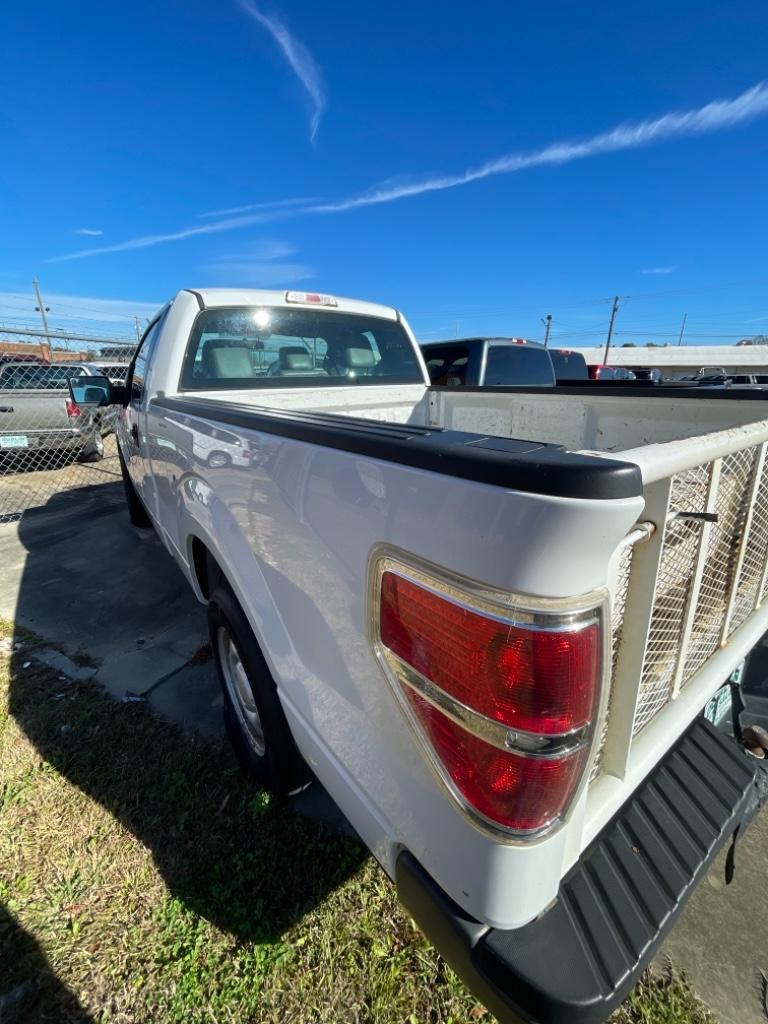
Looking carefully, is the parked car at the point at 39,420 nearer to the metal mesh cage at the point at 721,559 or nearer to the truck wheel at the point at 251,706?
the truck wheel at the point at 251,706

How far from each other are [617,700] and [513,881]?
16.9 inches

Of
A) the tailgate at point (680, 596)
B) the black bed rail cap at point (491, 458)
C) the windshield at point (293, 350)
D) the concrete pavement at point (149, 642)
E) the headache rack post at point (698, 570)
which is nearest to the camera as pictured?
the black bed rail cap at point (491, 458)

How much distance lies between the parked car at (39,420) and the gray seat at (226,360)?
5116 millimetres

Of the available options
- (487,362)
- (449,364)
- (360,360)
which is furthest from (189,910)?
(449,364)

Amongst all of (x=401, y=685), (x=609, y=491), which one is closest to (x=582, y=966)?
(x=401, y=685)

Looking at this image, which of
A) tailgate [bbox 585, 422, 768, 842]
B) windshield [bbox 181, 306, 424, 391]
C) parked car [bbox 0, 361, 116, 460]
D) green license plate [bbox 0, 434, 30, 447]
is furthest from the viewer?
parked car [bbox 0, 361, 116, 460]

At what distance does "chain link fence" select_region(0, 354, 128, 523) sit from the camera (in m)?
7.10

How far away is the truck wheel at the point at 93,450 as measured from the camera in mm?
8823

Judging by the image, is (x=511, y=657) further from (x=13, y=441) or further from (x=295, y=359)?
(x=13, y=441)

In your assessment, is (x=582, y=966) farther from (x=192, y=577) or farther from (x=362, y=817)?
(x=192, y=577)

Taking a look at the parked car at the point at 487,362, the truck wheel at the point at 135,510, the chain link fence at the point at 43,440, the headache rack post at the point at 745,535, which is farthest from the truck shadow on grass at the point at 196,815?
the parked car at the point at 487,362

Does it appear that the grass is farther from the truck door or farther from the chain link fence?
the chain link fence

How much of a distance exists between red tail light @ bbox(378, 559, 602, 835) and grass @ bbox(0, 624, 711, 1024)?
1.16m

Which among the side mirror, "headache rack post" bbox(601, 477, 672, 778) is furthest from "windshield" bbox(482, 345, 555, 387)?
"headache rack post" bbox(601, 477, 672, 778)
